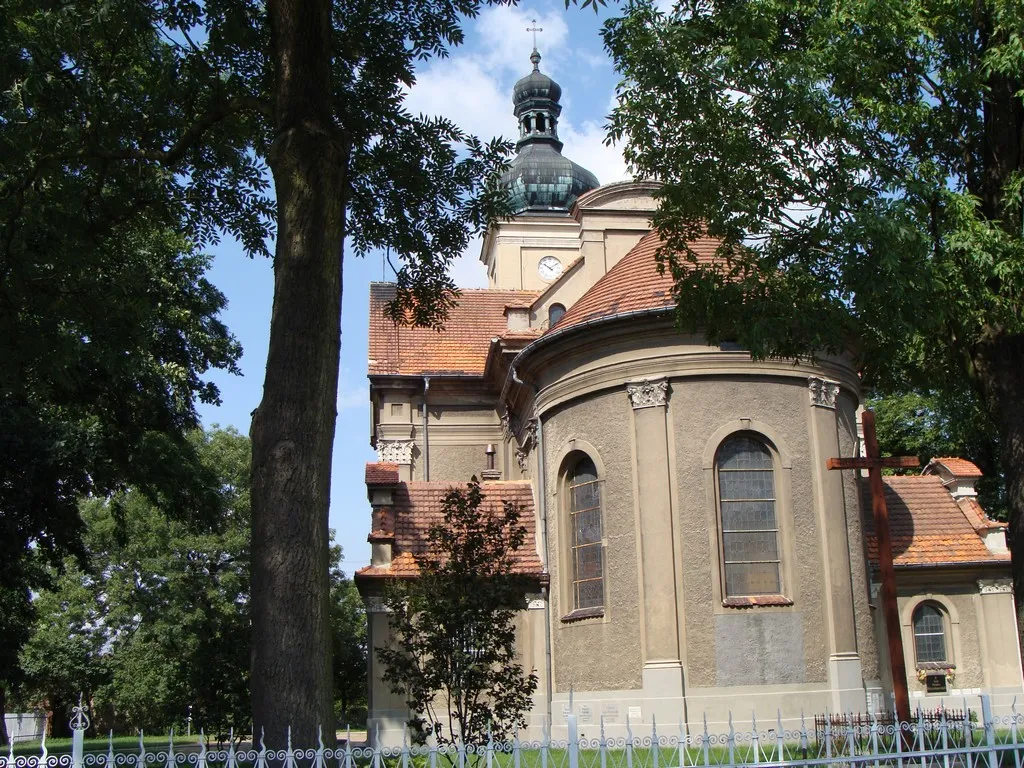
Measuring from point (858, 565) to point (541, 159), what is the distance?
26348 millimetres

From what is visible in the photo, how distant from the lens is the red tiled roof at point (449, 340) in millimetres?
27859

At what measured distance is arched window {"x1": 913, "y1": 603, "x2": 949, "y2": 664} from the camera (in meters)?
22.1

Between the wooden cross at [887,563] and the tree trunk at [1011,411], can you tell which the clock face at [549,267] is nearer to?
the wooden cross at [887,563]

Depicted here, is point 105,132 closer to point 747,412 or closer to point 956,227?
point 956,227

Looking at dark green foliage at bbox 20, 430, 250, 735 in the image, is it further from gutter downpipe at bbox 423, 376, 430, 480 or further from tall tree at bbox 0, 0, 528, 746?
tall tree at bbox 0, 0, 528, 746

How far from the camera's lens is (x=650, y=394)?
771 inches

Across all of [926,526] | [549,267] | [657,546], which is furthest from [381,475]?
[549,267]

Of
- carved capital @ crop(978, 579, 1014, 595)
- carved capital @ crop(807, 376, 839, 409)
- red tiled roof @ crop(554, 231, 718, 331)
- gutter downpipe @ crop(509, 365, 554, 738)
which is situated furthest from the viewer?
carved capital @ crop(978, 579, 1014, 595)

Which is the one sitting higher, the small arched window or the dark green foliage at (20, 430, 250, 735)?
the small arched window

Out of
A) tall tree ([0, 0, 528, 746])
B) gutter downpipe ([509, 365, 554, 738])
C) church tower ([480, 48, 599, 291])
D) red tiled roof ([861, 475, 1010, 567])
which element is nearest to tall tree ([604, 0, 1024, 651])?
tall tree ([0, 0, 528, 746])

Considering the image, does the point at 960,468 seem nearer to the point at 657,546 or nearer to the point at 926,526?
the point at 926,526

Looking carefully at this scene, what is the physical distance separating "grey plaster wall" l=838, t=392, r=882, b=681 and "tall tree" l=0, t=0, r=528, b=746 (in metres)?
10.2

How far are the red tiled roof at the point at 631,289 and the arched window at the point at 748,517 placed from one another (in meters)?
3.00

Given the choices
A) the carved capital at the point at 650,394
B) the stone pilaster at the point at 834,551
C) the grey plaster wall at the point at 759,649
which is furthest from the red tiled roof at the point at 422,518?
the stone pilaster at the point at 834,551
